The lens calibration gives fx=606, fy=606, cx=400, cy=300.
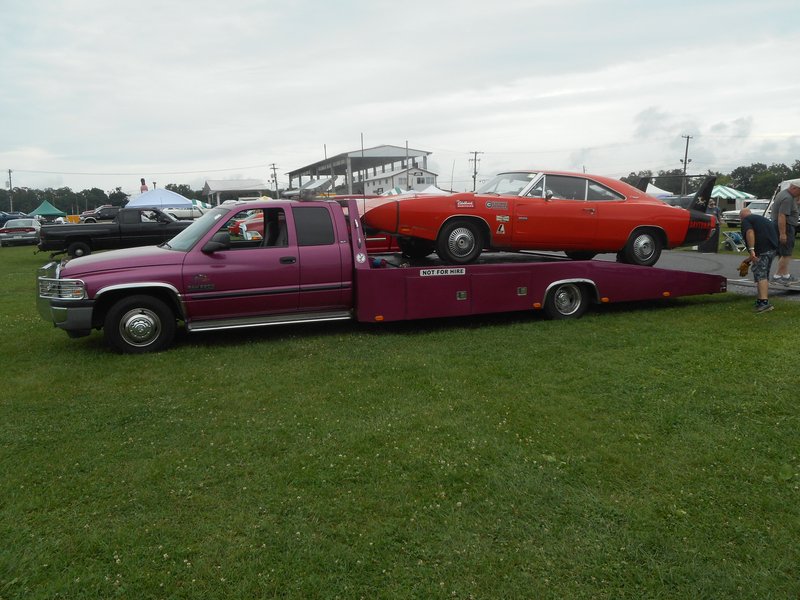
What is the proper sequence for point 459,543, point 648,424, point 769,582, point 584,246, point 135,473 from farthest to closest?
1. point 584,246
2. point 648,424
3. point 135,473
4. point 459,543
5. point 769,582

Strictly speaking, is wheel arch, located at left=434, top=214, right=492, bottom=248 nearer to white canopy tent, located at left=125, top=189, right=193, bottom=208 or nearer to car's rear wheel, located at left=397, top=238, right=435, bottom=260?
car's rear wheel, located at left=397, top=238, right=435, bottom=260

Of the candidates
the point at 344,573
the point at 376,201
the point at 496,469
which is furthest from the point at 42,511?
the point at 376,201

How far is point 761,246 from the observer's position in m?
8.23

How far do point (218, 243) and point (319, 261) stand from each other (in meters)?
1.17

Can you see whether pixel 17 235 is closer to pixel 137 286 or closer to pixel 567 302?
pixel 137 286

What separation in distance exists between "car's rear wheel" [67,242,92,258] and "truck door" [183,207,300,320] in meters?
12.4

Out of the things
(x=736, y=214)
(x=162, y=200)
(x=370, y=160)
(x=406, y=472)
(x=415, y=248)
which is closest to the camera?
(x=406, y=472)

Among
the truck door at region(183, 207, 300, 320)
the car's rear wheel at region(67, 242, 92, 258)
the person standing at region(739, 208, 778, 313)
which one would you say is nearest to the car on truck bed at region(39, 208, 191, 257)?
the car's rear wheel at region(67, 242, 92, 258)

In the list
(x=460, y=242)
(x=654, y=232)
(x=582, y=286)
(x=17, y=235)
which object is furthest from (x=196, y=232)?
(x=17, y=235)

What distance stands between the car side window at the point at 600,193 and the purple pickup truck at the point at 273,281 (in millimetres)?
892

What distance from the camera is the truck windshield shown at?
23.3 ft

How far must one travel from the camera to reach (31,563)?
3.04 m

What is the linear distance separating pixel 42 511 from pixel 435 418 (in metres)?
2.70

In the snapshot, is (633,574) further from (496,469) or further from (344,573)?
(344,573)
